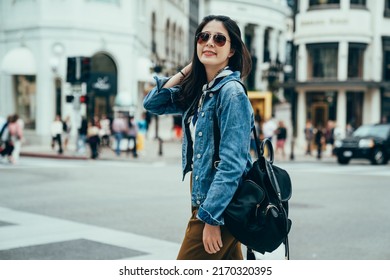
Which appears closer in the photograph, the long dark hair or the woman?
the woman

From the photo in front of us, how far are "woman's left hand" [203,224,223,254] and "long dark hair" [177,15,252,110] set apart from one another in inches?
26.8

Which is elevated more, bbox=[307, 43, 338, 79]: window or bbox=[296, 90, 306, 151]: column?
bbox=[307, 43, 338, 79]: window

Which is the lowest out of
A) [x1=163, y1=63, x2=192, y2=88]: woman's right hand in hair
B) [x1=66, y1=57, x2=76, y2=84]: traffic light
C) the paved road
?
the paved road

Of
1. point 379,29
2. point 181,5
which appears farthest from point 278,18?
point 379,29

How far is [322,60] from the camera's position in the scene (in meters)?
36.0

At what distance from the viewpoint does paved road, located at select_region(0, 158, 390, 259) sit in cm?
639

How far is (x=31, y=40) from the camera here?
30.2 metres

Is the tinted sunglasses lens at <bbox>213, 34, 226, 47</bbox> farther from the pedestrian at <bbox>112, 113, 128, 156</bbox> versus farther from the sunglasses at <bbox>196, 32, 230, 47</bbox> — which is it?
the pedestrian at <bbox>112, 113, 128, 156</bbox>

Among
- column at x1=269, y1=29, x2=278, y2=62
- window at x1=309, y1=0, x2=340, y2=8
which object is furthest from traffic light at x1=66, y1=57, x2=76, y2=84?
column at x1=269, y1=29, x2=278, y2=62

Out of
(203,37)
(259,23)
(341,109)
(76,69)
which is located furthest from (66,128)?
(259,23)

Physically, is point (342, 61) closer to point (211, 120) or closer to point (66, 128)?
point (66, 128)
